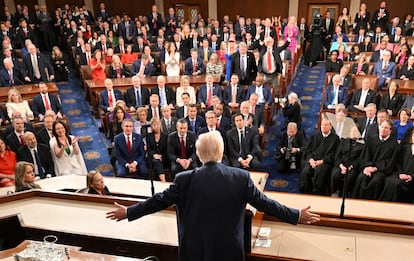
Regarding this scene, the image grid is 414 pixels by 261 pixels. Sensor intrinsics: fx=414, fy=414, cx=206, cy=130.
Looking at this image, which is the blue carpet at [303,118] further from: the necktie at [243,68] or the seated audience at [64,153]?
the seated audience at [64,153]

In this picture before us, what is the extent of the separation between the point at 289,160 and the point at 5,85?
5.54 m

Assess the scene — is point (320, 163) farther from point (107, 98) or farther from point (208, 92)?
point (107, 98)

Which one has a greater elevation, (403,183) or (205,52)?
(205,52)

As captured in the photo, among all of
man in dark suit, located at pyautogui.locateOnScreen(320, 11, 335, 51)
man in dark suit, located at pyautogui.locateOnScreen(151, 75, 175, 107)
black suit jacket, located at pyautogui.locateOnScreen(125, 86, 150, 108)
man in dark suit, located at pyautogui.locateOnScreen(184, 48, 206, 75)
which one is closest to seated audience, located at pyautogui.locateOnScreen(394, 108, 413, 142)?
man in dark suit, located at pyautogui.locateOnScreen(151, 75, 175, 107)

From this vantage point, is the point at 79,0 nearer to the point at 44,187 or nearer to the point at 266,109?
the point at 266,109

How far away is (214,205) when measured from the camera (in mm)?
2232

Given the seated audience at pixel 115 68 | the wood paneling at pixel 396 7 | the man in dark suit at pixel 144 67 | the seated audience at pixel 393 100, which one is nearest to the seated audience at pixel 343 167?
the seated audience at pixel 393 100

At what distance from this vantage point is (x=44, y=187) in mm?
3844

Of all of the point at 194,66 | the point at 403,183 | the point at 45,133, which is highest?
the point at 194,66

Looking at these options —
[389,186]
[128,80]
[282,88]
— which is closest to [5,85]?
[128,80]

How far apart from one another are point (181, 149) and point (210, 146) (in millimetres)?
2921

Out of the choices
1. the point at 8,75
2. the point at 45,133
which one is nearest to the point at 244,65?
the point at 45,133

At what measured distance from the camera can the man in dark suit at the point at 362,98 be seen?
20.6 feet

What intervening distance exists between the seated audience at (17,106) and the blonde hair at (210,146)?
472 centimetres
